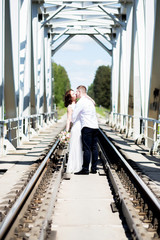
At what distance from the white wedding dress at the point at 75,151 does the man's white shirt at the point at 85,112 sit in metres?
0.18

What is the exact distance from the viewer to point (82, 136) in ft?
25.1

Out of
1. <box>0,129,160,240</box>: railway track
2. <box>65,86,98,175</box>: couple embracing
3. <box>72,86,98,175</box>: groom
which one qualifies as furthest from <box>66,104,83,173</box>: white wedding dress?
<box>0,129,160,240</box>: railway track

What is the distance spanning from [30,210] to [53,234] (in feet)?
2.51

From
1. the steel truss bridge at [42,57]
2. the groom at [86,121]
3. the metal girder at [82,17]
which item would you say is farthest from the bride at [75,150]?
the metal girder at [82,17]

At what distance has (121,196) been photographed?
5.24 metres

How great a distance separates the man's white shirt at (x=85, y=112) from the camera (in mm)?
7605

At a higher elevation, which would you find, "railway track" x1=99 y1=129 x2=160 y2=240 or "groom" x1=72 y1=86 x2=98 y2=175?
"groom" x1=72 y1=86 x2=98 y2=175

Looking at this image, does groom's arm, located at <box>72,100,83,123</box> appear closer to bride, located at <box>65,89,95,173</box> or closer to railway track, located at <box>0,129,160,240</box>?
bride, located at <box>65,89,95,173</box>

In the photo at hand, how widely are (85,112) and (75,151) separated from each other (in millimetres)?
758

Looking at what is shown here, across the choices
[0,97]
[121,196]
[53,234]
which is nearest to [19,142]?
[0,97]

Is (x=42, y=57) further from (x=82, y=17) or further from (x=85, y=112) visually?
(x=85, y=112)

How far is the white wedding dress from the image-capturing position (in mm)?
7672

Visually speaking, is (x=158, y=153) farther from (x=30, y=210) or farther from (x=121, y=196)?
(x=30, y=210)

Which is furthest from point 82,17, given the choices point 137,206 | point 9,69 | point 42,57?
point 137,206
